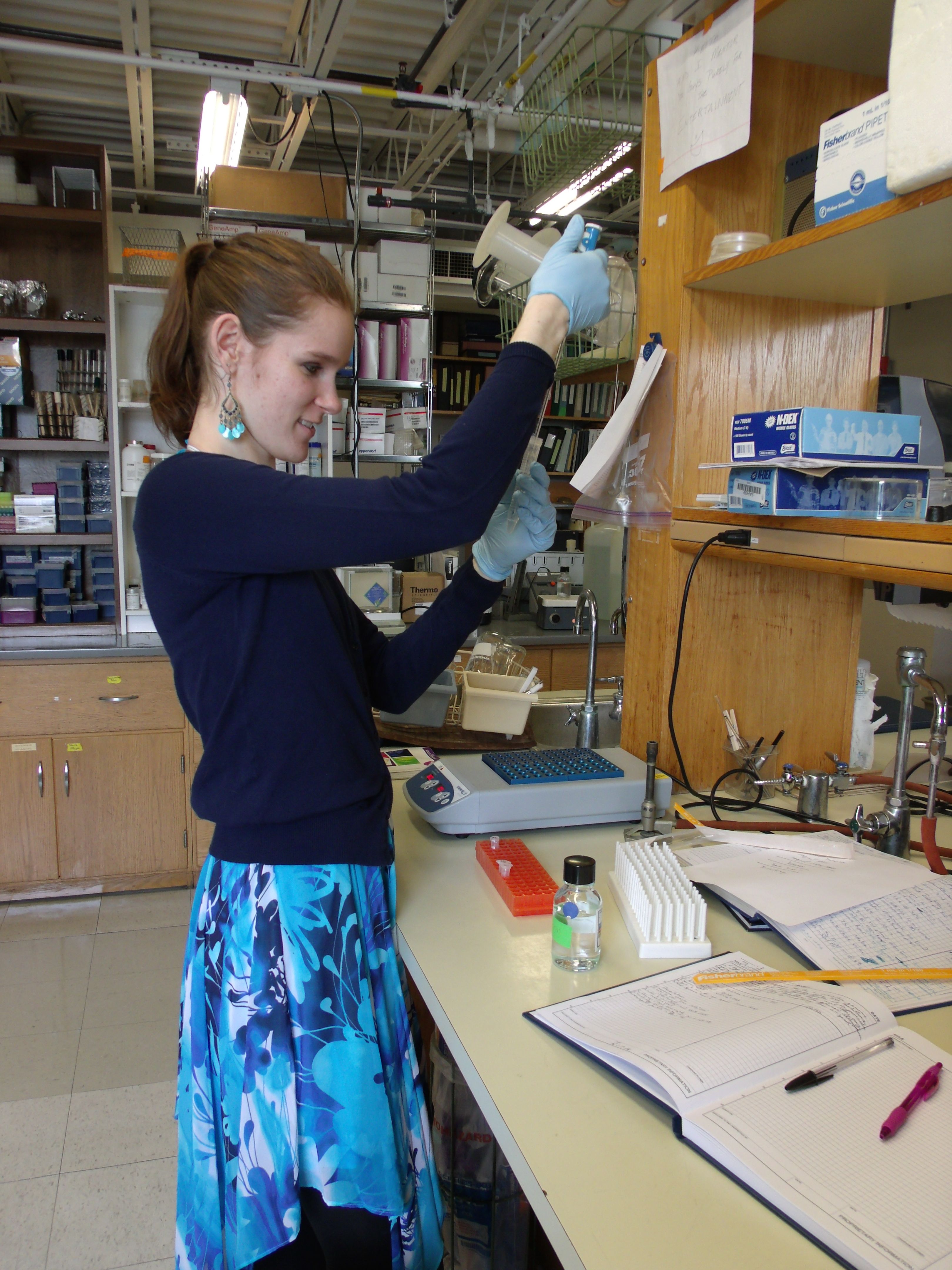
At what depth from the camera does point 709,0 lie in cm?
134

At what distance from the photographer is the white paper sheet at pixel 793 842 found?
1.21m

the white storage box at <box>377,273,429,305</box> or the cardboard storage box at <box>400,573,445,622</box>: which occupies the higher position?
the white storage box at <box>377,273,429,305</box>

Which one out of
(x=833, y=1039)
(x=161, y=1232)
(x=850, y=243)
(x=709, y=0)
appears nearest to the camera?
(x=833, y=1039)

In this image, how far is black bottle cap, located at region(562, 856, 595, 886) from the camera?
3.13 ft

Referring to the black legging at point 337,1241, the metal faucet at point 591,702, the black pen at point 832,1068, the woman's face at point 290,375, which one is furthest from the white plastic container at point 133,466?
the black pen at point 832,1068

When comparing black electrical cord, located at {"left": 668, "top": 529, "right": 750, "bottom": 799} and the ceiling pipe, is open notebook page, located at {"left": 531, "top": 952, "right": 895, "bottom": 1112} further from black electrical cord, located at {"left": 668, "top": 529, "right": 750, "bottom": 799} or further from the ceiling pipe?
the ceiling pipe

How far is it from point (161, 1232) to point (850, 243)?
2.13 meters

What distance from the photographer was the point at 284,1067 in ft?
3.14

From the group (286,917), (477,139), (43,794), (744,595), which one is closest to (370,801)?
(286,917)

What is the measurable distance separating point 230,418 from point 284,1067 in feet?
2.43

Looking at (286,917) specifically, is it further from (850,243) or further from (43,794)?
(43,794)

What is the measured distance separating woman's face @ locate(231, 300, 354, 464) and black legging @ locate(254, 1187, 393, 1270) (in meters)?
0.88

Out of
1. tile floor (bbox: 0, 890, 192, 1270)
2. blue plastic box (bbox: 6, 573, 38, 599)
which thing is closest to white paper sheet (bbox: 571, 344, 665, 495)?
tile floor (bbox: 0, 890, 192, 1270)

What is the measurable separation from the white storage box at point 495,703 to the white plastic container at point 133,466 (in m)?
2.04
